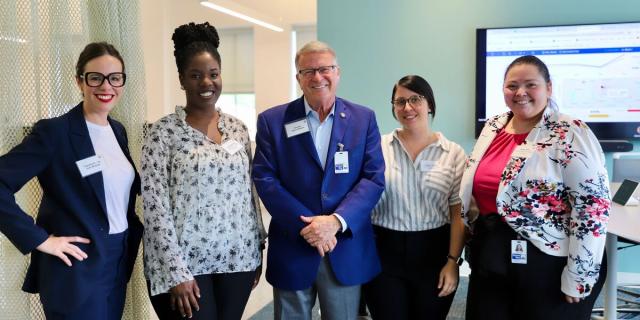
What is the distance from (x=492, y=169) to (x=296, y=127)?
2.48 ft

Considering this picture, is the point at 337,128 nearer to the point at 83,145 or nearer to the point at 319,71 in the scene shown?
the point at 319,71

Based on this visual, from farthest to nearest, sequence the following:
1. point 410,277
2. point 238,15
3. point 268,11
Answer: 1. point 268,11
2. point 238,15
3. point 410,277

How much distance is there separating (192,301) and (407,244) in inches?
33.8

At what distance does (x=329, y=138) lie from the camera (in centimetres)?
184

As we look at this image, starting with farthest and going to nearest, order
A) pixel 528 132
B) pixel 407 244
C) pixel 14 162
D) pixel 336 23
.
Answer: pixel 336 23 → pixel 407 244 → pixel 528 132 → pixel 14 162

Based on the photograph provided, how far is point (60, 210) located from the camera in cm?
161

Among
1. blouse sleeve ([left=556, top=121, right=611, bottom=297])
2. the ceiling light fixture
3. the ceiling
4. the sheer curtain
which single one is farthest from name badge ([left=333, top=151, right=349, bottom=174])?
the ceiling

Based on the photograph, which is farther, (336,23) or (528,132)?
(336,23)

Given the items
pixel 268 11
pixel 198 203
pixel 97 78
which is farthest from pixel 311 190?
pixel 268 11

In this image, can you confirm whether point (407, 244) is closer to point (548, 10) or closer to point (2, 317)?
point (2, 317)

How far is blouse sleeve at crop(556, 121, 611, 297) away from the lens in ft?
5.09

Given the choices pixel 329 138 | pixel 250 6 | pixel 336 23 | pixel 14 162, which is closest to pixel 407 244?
pixel 329 138

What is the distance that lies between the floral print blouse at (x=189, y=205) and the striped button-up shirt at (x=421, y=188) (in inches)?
23.8

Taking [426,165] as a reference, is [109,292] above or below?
below
